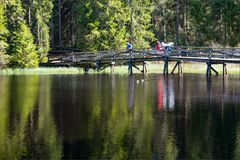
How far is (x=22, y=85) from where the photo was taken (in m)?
49.6

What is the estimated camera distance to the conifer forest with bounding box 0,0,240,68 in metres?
69.0

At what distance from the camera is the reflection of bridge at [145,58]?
56906 millimetres

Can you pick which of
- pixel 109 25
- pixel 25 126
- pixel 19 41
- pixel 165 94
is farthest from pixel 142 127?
pixel 109 25

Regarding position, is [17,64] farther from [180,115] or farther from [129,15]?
[180,115]

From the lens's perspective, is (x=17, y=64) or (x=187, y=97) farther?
(x=17, y=64)

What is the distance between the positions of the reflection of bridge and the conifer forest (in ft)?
12.3

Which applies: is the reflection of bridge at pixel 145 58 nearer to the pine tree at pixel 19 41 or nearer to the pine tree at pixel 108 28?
the pine tree at pixel 108 28

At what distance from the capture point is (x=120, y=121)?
2877cm

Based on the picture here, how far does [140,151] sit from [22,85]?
97.3 feet

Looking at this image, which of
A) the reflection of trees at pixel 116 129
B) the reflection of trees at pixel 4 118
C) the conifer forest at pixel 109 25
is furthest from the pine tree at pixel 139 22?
the reflection of trees at pixel 116 129

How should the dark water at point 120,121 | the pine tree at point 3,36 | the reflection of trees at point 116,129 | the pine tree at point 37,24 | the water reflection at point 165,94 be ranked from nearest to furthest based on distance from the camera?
the reflection of trees at point 116,129
the dark water at point 120,121
the water reflection at point 165,94
the pine tree at point 3,36
the pine tree at point 37,24

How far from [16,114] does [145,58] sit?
108ft

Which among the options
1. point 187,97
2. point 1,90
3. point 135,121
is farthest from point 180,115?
point 1,90

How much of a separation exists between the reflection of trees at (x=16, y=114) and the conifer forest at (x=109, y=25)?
56.0 ft
